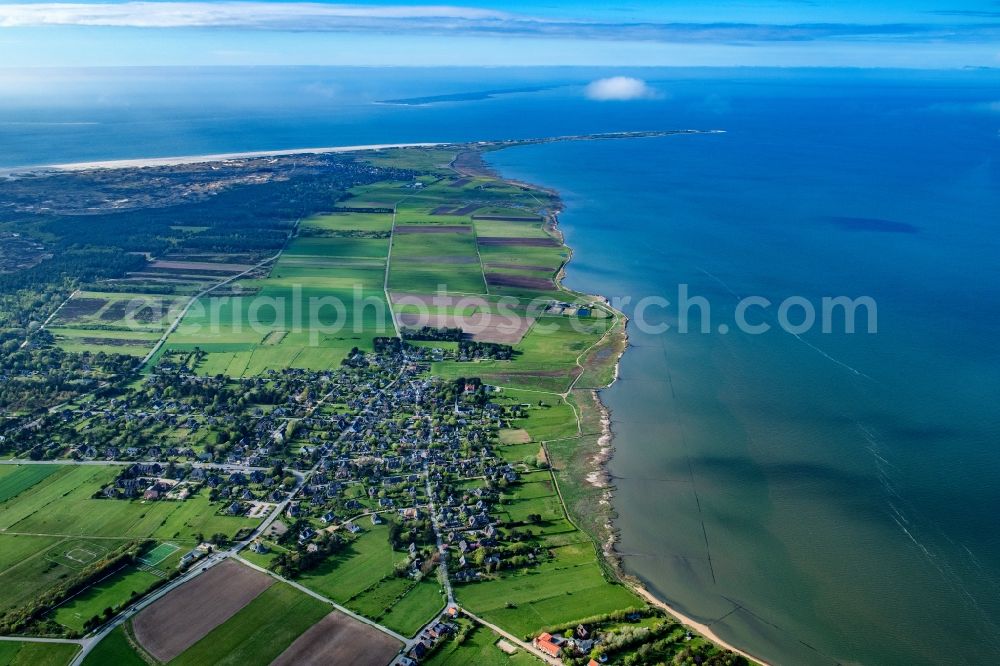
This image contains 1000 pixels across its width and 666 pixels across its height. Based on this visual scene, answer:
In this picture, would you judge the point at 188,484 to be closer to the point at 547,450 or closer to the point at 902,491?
the point at 547,450

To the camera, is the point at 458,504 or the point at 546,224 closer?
the point at 458,504

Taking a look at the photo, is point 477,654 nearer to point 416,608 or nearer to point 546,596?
point 416,608

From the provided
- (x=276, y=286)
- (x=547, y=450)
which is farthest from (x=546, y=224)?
(x=547, y=450)

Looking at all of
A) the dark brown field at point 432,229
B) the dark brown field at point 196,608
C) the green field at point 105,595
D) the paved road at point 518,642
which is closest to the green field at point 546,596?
the paved road at point 518,642

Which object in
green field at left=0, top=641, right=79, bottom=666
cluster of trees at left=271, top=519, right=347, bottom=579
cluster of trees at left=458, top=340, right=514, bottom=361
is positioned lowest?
green field at left=0, top=641, right=79, bottom=666

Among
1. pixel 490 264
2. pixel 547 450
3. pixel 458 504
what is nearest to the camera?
pixel 458 504

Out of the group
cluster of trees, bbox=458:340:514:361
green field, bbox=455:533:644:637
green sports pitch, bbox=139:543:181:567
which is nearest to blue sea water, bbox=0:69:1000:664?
green field, bbox=455:533:644:637

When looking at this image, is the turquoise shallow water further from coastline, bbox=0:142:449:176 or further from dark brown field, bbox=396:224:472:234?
coastline, bbox=0:142:449:176
